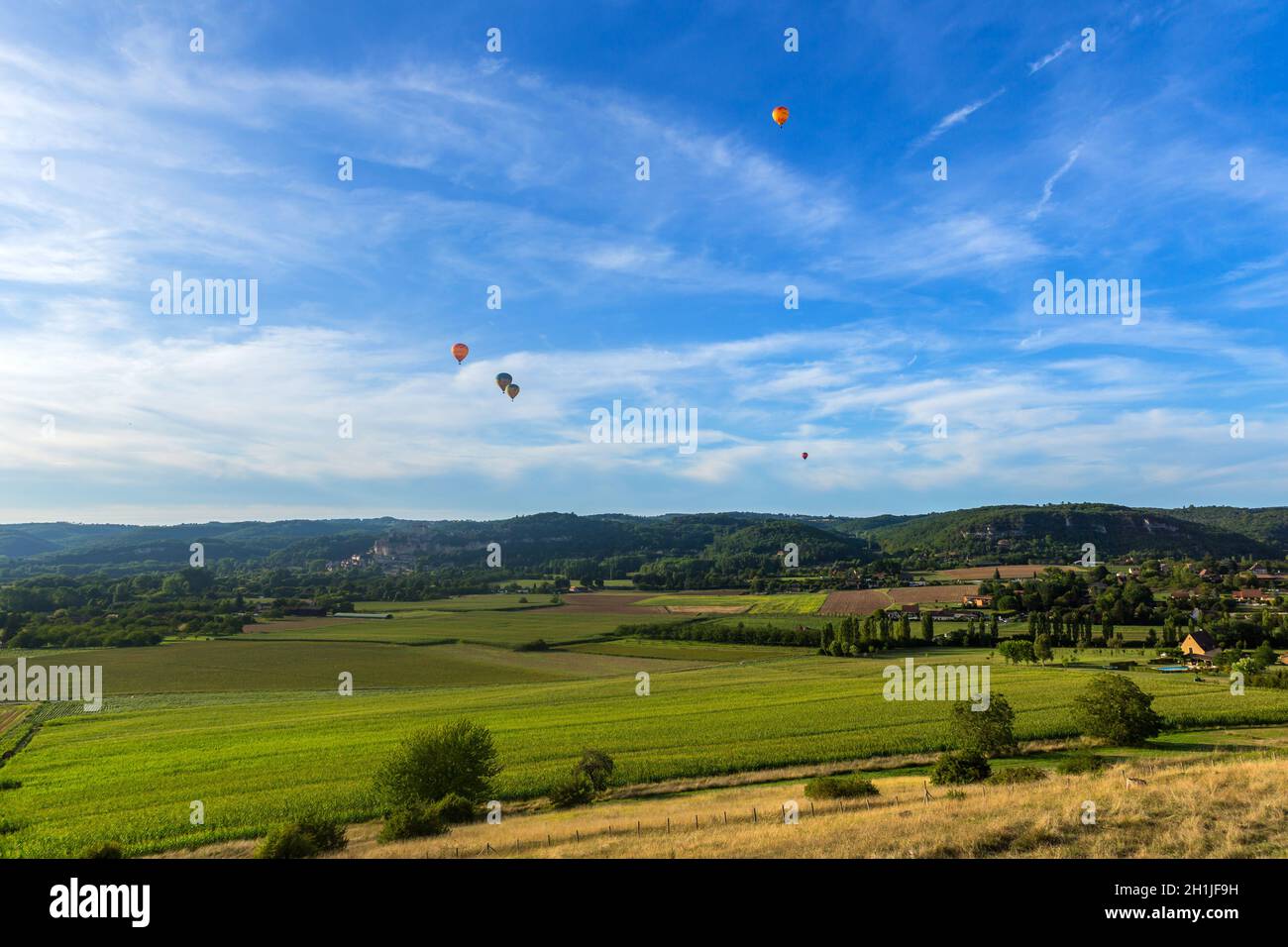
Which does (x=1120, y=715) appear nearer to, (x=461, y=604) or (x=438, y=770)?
(x=438, y=770)

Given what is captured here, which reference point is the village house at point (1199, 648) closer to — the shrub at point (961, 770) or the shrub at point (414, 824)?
the shrub at point (961, 770)

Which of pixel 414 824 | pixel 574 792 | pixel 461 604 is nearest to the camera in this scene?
pixel 414 824

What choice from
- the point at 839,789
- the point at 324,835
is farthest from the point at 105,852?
the point at 839,789

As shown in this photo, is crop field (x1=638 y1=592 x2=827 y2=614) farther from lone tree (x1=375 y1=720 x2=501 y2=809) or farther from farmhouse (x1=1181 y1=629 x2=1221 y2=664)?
lone tree (x1=375 y1=720 x2=501 y2=809)

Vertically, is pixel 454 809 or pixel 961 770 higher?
pixel 454 809
